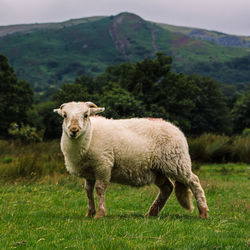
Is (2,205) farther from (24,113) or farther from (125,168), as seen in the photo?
(24,113)

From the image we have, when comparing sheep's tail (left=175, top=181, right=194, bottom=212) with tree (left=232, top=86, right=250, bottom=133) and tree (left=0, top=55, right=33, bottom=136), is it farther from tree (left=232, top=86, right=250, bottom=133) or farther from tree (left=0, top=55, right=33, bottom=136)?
tree (left=232, top=86, right=250, bottom=133)

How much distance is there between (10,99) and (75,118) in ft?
118

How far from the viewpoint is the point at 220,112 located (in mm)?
59219

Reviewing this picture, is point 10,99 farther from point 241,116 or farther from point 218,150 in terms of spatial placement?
point 241,116

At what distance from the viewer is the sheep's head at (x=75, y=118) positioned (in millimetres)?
6254

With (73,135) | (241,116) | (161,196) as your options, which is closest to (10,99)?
(161,196)

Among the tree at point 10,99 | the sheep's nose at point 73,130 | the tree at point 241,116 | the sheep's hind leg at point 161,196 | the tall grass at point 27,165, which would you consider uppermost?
the sheep's nose at point 73,130

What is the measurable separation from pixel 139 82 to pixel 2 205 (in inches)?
1240

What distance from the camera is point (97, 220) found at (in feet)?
19.7

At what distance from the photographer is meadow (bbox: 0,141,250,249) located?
4.55m

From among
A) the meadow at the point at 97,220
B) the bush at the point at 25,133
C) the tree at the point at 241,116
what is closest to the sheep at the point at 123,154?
the meadow at the point at 97,220

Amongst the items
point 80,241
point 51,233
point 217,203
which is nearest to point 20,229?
point 51,233

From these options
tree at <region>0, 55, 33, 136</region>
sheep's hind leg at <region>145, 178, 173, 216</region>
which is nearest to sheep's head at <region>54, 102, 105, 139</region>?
sheep's hind leg at <region>145, 178, 173, 216</region>

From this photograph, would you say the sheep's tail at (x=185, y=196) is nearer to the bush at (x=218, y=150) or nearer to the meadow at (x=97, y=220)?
the meadow at (x=97, y=220)
